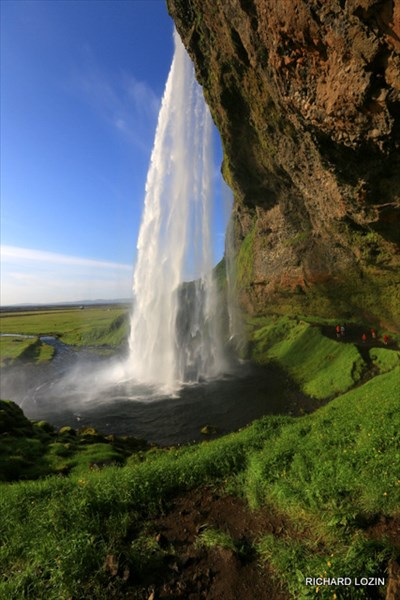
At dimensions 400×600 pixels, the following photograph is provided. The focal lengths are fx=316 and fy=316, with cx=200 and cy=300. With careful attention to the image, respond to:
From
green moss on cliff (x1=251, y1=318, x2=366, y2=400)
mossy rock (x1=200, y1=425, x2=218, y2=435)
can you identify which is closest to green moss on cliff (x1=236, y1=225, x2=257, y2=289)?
green moss on cliff (x1=251, y1=318, x2=366, y2=400)

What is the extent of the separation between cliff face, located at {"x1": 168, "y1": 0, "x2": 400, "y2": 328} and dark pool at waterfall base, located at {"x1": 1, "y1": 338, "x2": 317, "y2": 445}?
49.7ft

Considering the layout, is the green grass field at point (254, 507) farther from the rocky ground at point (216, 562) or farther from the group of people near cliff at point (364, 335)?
the group of people near cliff at point (364, 335)

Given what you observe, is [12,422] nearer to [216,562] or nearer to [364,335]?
[216,562]

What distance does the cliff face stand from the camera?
1658 centimetres

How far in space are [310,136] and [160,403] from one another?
2563 centimetres

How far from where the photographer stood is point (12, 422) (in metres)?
20.2

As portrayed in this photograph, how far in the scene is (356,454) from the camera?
8930 millimetres

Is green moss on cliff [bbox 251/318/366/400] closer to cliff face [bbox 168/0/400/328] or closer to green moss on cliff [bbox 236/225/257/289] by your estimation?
cliff face [bbox 168/0/400/328]

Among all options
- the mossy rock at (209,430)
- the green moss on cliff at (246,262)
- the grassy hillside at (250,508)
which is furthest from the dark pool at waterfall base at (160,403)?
the green moss on cliff at (246,262)

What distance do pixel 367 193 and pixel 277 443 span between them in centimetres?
1997

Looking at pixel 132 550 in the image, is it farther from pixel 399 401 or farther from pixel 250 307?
pixel 250 307

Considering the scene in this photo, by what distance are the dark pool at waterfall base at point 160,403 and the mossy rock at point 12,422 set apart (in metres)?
5.20

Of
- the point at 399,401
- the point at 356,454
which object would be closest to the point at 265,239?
the point at 399,401

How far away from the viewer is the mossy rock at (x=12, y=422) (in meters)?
18.9
